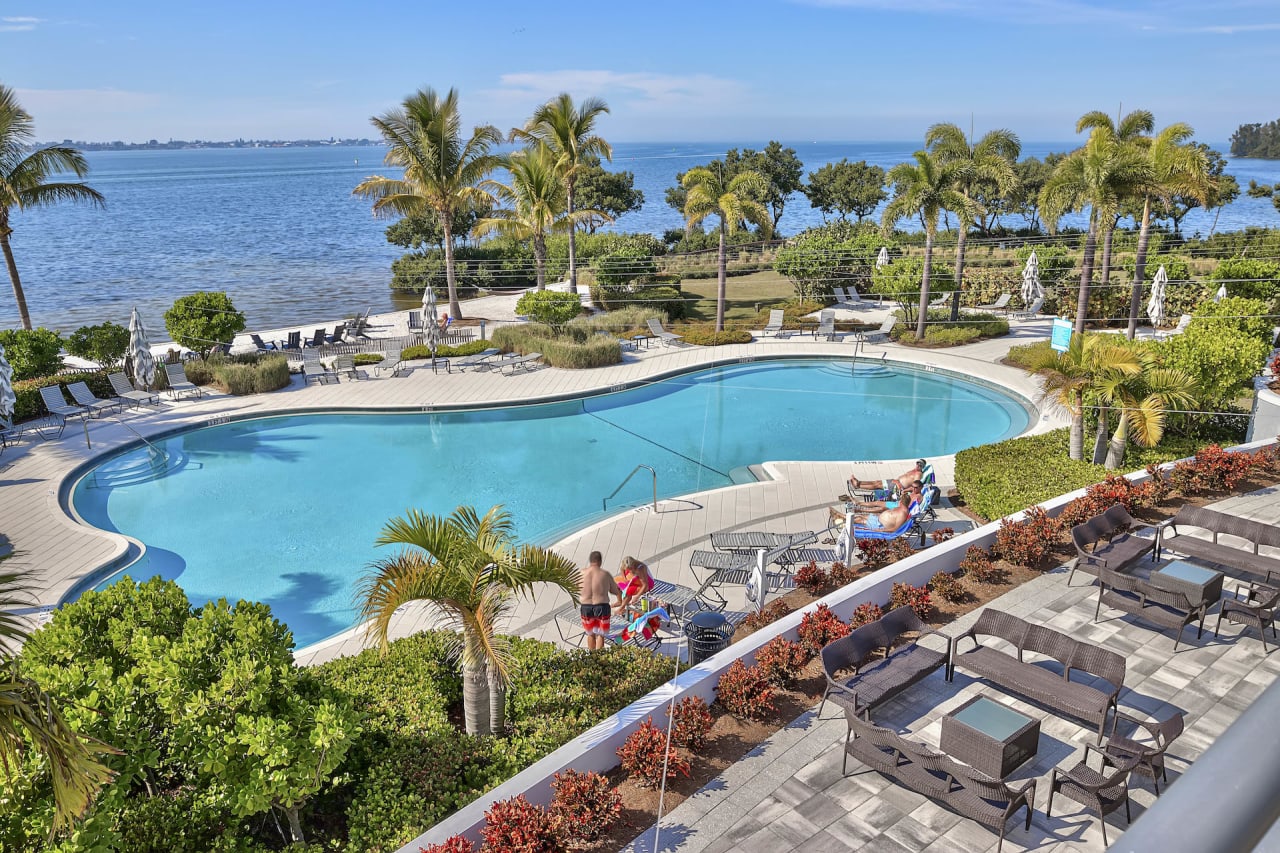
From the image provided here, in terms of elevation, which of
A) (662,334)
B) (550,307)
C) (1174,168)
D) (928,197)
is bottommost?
(662,334)

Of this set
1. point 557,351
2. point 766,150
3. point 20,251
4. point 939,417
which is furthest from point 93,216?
point 939,417

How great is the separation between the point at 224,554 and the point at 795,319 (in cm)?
2002

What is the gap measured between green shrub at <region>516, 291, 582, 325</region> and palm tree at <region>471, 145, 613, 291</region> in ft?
5.93

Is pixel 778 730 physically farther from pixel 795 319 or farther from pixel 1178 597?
pixel 795 319

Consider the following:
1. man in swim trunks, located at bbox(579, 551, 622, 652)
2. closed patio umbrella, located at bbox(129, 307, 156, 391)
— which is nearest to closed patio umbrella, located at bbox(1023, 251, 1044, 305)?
man in swim trunks, located at bbox(579, 551, 622, 652)

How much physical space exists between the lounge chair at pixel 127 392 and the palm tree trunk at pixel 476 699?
1658 centimetres

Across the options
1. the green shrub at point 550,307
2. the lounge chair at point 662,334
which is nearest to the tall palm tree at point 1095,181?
the lounge chair at point 662,334

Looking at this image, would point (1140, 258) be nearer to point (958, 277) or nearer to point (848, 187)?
point (958, 277)

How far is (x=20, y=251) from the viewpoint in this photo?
83.0 metres

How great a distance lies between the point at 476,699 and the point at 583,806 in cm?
181

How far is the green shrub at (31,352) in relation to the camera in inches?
808

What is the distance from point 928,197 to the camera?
2488cm

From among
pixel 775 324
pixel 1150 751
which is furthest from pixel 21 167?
pixel 1150 751

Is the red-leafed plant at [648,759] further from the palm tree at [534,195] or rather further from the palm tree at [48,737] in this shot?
the palm tree at [534,195]
